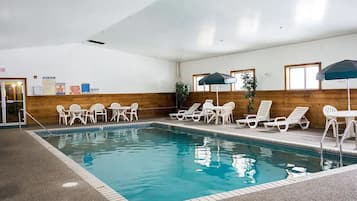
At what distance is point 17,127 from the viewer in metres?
11.9

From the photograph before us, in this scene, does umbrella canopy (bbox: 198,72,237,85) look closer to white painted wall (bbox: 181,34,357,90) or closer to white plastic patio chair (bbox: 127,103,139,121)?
→ white painted wall (bbox: 181,34,357,90)

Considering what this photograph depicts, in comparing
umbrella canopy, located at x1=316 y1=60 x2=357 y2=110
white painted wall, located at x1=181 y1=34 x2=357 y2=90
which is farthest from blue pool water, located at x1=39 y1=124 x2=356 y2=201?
white painted wall, located at x1=181 y1=34 x2=357 y2=90

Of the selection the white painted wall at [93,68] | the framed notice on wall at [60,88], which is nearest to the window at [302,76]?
the white painted wall at [93,68]

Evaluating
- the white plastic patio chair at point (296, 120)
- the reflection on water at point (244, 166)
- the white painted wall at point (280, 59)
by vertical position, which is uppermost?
the white painted wall at point (280, 59)

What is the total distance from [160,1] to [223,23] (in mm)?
1967

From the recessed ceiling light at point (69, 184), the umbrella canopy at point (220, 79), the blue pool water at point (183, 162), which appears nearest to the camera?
the recessed ceiling light at point (69, 184)

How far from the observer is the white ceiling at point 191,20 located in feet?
20.7

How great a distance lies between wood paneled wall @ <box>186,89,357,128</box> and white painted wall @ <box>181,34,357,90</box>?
21 centimetres

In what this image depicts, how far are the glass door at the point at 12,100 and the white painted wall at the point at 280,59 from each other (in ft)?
23.1

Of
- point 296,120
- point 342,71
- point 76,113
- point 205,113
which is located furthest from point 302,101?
point 76,113

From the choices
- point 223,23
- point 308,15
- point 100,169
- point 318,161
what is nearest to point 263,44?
point 223,23

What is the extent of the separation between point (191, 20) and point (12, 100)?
7715 millimetres

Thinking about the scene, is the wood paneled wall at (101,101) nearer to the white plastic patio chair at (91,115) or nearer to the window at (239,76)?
the white plastic patio chair at (91,115)

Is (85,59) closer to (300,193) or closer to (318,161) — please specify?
(318,161)
